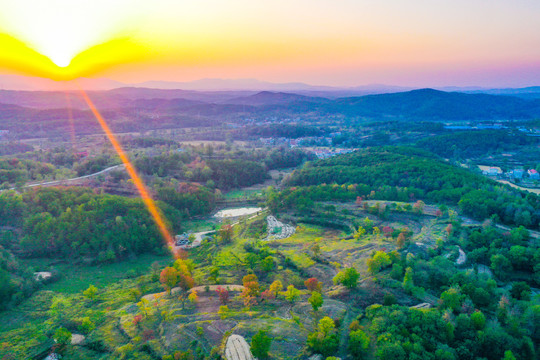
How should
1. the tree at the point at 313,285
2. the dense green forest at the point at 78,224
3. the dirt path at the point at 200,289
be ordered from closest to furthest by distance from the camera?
the tree at the point at 313,285 → the dirt path at the point at 200,289 → the dense green forest at the point at 78,224

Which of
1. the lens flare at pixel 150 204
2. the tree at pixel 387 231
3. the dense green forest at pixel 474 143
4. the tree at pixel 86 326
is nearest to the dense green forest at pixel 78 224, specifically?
the lens flare at pixel 150 204

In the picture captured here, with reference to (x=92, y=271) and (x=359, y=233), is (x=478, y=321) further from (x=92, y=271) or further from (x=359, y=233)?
(x=92, y=271)

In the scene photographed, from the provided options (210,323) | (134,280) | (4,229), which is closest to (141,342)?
(210,323)

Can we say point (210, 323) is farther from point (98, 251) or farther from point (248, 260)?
Answer: point (98, 251)

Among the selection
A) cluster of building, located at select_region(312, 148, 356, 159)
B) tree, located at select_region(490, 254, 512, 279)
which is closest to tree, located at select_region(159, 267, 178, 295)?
tree, located at select_region(490, 254, 512, 279)

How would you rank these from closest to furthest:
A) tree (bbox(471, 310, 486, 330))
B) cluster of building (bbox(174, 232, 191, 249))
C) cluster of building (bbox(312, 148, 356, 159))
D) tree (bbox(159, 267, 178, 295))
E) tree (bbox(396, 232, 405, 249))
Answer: tree (bbox(471, 310, 486, 330)), tree (bbox(159, 267, 178, 295)), tree (bbox(396, 232, 405, 249)), cluster of building (bbox(174, 232, 191, 249)), cluster of building (bbox(312, 148, 356, 159))

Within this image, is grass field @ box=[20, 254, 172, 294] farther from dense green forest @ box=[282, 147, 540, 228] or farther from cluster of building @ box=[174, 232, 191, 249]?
dense green forest @ box=[282, 147, 540, 228]

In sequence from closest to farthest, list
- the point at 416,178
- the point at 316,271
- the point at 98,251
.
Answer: the point at 316,271, the point at 98,251, the point at 416,178

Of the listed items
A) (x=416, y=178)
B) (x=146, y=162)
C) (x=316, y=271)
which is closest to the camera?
(x=316, y=271)

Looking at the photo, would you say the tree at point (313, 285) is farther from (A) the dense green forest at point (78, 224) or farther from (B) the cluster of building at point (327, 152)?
(B) the cluster of building at point (327, 152)

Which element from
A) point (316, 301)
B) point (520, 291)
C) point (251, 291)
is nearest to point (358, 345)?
point (316, 301)

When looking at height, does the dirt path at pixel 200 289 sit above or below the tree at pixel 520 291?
below
